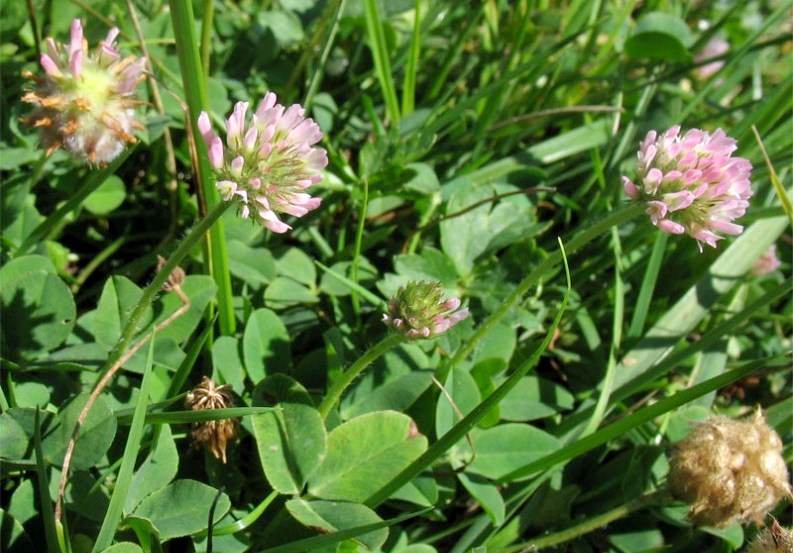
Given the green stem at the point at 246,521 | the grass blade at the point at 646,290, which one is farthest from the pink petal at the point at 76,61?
the grass blade at the point at 646,290

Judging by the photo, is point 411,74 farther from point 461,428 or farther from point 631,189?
point 461,428

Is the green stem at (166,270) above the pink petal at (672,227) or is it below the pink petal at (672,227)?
above

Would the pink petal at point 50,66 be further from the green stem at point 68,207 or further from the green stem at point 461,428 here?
the green stem at point 461,428

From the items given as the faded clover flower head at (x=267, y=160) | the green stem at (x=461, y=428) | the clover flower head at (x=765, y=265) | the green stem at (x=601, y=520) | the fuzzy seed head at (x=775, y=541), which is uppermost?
the faded clover flower head at (x=267, y=160)

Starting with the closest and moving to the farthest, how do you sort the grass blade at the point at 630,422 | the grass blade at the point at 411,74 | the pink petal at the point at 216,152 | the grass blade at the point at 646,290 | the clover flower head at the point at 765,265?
1. the pink petal at the point at 216,152
2. the grass blade at the point at 630,422
3. the grass blade at the point at 646,290
4. the grass blade at the point at 411,74
5. the clover flower head at the point at 765,265

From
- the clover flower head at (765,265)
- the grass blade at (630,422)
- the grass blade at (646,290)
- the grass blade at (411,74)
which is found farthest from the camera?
the clover flower head at (765,265)

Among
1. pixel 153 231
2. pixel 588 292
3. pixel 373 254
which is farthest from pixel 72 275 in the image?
pixel 588 292
